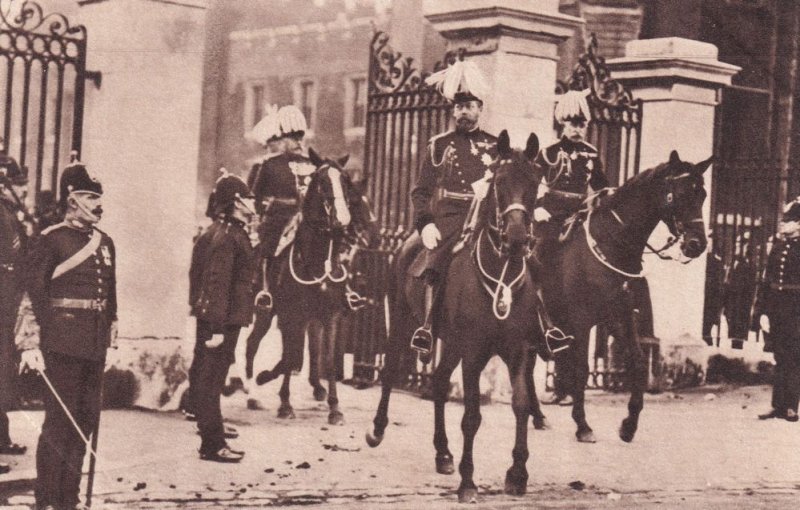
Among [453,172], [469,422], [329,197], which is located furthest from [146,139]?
[469,422]

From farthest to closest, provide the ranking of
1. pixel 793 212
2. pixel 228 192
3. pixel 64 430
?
1. pixel 793 212
2. pixel 228 192
3. pixel 64 430

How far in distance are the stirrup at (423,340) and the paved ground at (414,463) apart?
2.82 feet

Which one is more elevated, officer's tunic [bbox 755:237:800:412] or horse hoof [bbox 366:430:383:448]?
officer's tunic [bbox 755:237:800:412]

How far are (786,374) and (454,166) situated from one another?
4.69m

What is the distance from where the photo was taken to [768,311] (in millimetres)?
13523

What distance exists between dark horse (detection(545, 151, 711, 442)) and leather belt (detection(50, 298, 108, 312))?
4.95 metres

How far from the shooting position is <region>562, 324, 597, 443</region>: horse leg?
11805 millimetres

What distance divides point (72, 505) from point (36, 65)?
45.0ft

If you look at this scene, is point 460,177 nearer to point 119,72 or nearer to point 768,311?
point 119,72

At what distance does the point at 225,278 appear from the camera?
10.2 metres

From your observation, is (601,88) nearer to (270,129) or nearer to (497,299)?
(270,129)

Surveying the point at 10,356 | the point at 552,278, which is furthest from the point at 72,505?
the point at 552,278

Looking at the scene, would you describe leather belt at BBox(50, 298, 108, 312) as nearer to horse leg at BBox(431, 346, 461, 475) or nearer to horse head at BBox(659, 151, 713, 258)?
horse leg at BBox(431, 346, 461, 475)

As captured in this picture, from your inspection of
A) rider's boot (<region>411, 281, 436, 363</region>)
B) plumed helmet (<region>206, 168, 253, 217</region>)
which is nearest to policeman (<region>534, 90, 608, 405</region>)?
rider's boot (<region>411, 281, 436, 363</region>)
